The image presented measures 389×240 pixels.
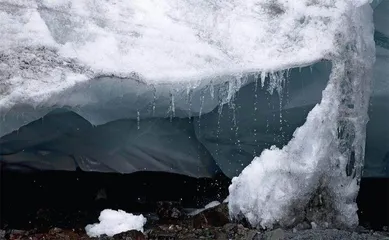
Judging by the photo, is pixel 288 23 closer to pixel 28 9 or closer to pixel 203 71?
pixel 203 71

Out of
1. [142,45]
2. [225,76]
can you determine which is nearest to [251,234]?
[225,76]

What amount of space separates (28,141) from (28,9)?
3.96 ft

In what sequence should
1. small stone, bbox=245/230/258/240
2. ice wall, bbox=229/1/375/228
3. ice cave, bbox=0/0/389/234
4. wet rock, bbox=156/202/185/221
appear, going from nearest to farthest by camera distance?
small stone, bbox=245/230/258/240 < ice cave, bbox=0/0/389/234 < ice wall, bbox=229/1/375/228 < wet rock, bbox=156/202/185/221

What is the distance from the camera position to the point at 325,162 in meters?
4.58

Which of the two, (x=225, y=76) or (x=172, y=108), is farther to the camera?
(x=172, y=108)

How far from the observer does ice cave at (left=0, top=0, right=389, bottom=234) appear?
4410 mm

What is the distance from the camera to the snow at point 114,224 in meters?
4.68

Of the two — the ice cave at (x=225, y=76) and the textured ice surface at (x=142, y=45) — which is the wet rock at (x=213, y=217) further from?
the textured ice surface at (x=142, y=45)

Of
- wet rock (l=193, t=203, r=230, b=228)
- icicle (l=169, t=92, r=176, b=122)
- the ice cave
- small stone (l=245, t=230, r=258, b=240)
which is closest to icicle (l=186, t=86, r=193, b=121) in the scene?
the ice cave

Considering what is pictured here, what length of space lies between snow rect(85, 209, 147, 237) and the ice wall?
2.61 ft

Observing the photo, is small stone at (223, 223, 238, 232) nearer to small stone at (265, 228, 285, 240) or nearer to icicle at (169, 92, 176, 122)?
small stone at (265, 228, 285, 240)

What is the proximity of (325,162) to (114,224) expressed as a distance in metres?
1.81

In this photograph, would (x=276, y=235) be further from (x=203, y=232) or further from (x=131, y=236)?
(x=131, y=236)

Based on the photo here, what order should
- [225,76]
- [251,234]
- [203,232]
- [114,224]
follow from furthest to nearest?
[114,224] < [203,232] < [225,76] < [251,234]
